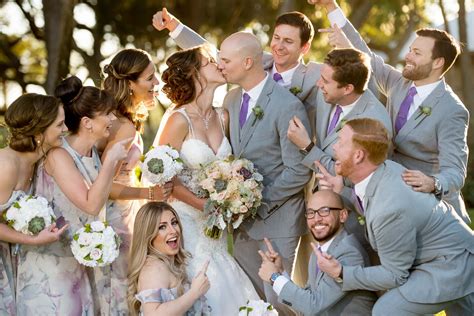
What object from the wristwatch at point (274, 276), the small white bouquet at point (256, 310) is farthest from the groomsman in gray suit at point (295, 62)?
the small white bouquet at point (256, 310)

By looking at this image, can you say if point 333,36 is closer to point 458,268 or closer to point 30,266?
point 458,268

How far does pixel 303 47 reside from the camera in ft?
27.1

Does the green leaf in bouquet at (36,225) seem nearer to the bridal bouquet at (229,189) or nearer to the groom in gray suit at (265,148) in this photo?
the bridal bouquet at (229,189)

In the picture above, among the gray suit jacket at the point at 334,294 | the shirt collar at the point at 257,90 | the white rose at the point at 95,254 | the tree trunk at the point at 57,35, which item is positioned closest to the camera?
the white rose at the point at 95,254

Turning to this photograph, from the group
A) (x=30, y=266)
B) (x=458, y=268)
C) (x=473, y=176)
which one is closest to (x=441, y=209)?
(x=458, y=268)

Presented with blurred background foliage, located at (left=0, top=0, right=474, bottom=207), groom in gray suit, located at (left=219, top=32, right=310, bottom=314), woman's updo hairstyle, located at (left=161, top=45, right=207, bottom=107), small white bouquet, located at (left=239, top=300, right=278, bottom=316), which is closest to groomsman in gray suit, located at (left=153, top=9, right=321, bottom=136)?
groom in gray suit, located at (left=219, top=32, right=310, bottom=314)

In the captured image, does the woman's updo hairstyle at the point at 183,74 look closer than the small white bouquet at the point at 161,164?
No

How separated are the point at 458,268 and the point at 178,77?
104 inches

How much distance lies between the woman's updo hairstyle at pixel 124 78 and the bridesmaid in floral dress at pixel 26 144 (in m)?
0.84

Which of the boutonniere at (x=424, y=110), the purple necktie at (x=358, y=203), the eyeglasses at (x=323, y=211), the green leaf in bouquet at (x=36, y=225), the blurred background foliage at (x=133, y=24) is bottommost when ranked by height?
the blurred background foliage at (x=133, y=24)

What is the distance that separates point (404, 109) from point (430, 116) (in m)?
0.24

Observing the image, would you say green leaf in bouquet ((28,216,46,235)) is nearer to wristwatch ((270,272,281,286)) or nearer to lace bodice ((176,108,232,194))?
lace bodice ((176,108,232,194))

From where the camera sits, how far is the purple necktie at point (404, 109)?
7582 millimetres

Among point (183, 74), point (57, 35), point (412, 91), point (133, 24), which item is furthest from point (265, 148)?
point (133, 24)
